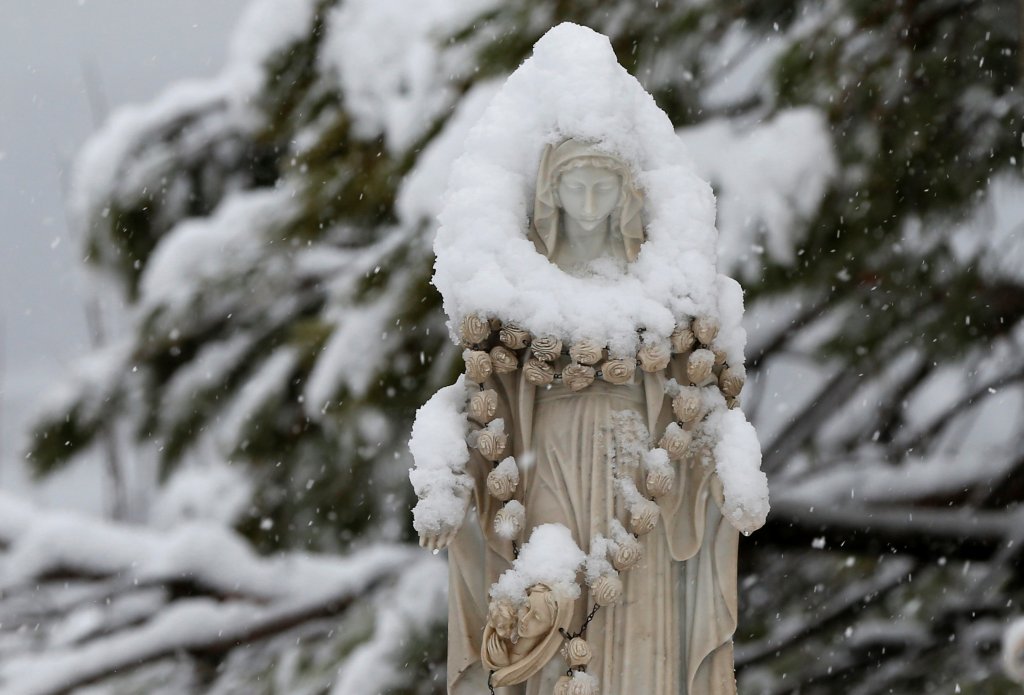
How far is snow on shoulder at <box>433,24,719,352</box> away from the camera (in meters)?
2.30

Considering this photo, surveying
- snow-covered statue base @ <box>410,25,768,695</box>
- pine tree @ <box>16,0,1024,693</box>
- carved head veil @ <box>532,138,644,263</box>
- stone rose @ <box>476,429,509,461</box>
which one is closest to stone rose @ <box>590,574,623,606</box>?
snow-covered statue base @ <box>410,25,768,695</box>

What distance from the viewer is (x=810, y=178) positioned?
412cm

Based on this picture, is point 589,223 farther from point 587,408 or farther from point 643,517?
point 643,517

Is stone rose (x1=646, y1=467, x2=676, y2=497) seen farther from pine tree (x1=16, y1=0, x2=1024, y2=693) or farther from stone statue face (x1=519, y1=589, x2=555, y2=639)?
pine tree (x1=16, y1=0, x2=1024, y2=693)

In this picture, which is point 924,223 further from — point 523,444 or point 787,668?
point 523,444

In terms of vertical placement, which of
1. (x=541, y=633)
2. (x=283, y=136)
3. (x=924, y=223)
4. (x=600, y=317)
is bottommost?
(x=541, y=633)

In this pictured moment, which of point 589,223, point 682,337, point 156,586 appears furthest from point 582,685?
point 156,586

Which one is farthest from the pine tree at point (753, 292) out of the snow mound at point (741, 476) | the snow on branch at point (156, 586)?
the snow mound at point (741, 476)

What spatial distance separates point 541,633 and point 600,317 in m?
0.45

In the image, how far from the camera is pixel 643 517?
227cm

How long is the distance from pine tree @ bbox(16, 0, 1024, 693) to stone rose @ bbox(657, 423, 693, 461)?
5.68 ft

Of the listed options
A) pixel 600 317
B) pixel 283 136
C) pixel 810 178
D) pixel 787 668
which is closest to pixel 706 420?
pixel 600 317

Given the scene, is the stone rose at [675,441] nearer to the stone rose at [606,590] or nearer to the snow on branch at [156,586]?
the stone rose at [606,590]

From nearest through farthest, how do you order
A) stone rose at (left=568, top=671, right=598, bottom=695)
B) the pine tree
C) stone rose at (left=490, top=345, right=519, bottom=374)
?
stone rose at (left=568, top=671, right=598, bottom=695), stone rose at (left=490, top=345, right=519, bottom=374), the pine tree
